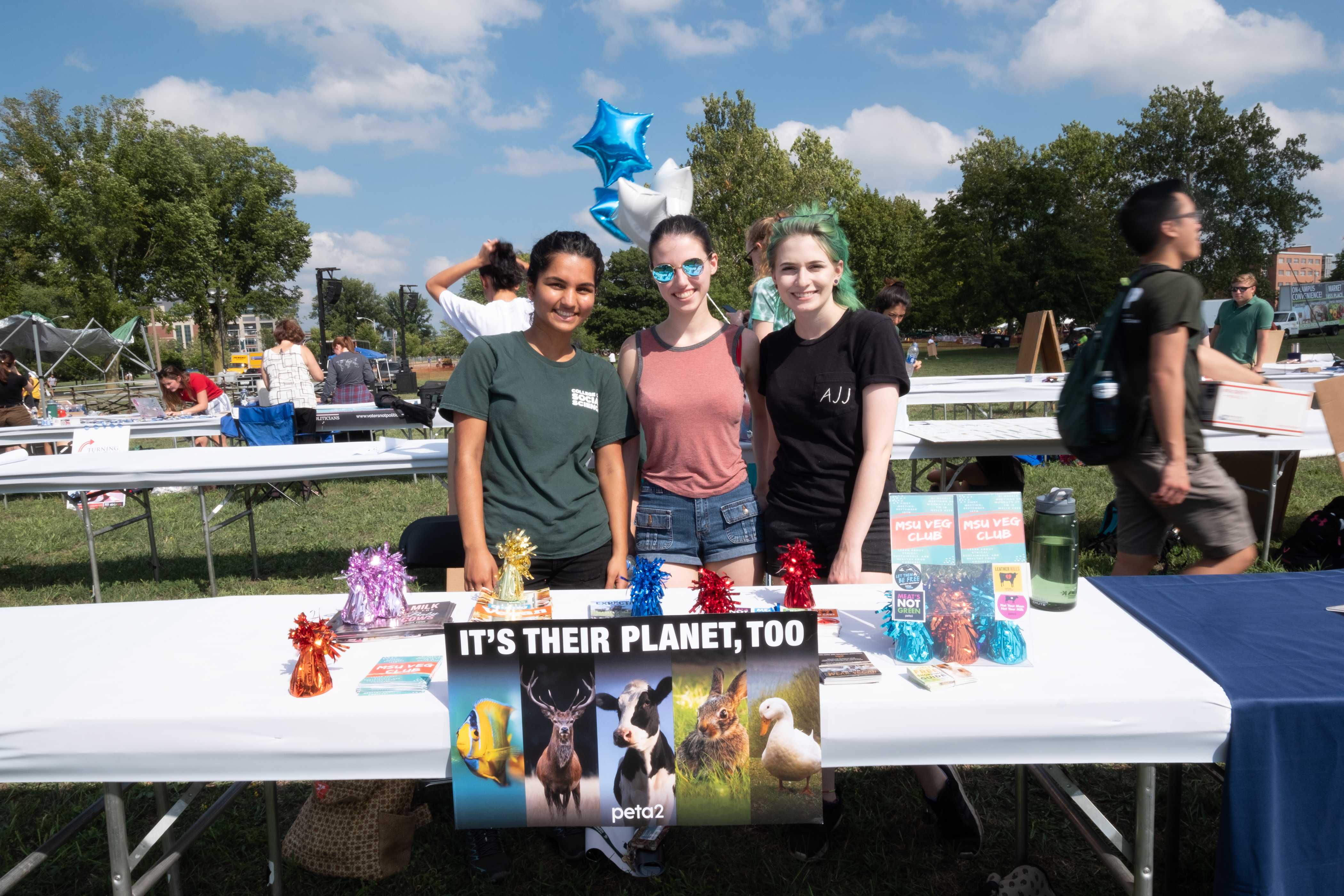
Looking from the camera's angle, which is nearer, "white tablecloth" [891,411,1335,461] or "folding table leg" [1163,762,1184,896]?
"folding table leg" [1163,762,1184,896]

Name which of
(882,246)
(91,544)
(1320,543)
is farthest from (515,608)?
(882,246)

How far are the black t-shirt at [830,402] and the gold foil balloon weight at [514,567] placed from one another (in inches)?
29.1

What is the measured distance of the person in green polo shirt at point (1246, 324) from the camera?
744 centimetres

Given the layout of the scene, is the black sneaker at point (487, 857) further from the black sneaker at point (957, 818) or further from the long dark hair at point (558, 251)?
the long dark hair at point (558, 251)

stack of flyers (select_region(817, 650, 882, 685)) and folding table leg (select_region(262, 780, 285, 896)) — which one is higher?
stack of flyers (select_region(817, 650, 882, 685))

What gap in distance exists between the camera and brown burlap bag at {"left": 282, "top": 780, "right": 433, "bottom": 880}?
6.45 ft

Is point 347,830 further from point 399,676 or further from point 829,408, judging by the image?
point 829,408

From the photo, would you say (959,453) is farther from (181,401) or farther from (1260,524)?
(181,401)

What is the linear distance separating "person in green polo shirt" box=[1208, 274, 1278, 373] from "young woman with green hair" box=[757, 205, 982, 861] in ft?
24.1

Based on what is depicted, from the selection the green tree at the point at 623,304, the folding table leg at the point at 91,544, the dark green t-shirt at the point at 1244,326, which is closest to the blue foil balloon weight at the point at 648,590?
the folding table leg at the point at 91,544

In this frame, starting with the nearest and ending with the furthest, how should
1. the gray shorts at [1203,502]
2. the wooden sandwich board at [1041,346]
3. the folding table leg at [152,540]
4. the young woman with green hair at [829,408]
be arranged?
1. the young woman with green hair at [829,408]
2. the gray shorts at [1203,502]
3. the folding table leg at [152,540]
4. the wooden sandwich board at [1041,346]

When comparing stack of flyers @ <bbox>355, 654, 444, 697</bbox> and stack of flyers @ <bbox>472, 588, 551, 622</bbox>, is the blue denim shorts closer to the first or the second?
stack of flyers @ <bbox>472, 588, 551, 622</bbox>

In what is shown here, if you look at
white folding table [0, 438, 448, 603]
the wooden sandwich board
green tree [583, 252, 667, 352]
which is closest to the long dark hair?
white folding table [0, 438, 448, 603]

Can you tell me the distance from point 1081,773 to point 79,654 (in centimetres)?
288
